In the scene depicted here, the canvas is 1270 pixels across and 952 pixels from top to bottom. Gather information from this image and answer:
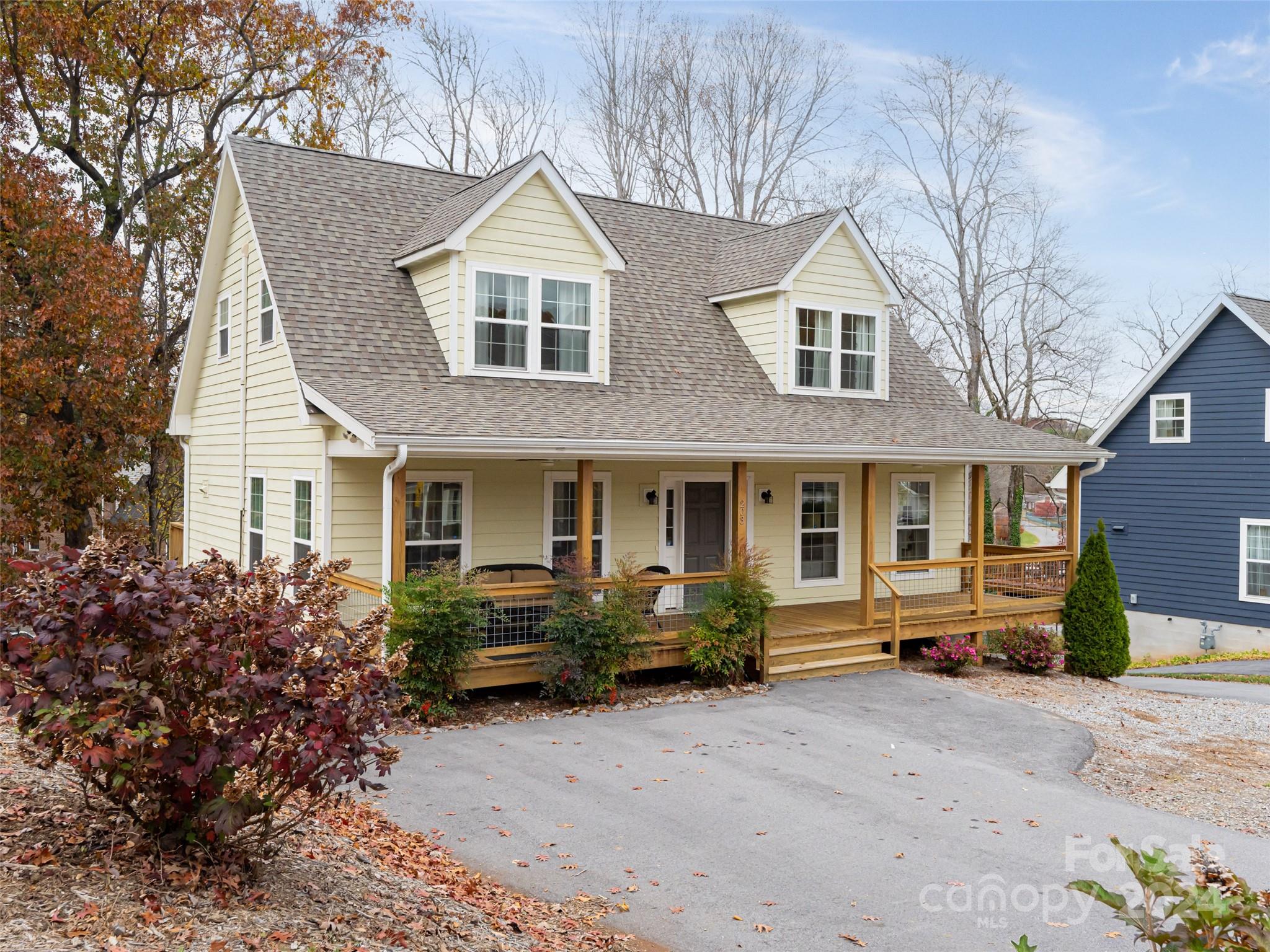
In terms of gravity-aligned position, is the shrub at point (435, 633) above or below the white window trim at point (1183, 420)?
below

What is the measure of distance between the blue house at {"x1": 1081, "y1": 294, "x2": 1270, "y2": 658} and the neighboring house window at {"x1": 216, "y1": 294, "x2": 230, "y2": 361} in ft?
59.5

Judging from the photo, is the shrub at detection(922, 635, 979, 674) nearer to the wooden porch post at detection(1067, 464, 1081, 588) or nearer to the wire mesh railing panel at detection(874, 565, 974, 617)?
the wire mesh railing panel at detection(874, 565, 974, 617)

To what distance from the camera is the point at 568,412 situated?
39.8 ft

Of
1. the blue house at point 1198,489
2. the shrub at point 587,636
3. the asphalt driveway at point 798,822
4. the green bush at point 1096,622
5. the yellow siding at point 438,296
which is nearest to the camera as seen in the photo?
the asphalt driveway at point 798,822

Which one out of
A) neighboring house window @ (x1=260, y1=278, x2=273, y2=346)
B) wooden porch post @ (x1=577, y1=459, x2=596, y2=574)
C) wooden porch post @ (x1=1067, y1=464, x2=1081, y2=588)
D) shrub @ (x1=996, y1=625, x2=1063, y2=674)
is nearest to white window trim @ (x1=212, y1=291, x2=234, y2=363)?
neighboring house window @ (x1=260, y1=278, x2=273, y2=346)

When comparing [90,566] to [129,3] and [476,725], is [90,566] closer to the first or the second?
[476,725]

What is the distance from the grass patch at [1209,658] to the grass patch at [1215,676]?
1.82 metres

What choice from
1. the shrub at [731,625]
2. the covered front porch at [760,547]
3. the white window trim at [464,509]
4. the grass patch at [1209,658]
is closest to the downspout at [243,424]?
the covered front porch at [760,547]

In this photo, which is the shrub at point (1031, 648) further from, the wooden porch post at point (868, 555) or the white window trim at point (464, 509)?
the white window trim at point (464, 509)

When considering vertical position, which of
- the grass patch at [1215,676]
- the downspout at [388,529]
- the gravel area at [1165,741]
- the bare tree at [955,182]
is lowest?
the grass patch at [1215,676]

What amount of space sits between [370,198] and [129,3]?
1025 centimetres

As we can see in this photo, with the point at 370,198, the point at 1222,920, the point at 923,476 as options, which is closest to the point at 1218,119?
the point at 923,476

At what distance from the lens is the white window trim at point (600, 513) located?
1338 cm

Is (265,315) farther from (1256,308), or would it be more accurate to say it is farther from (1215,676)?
(1256,308)
